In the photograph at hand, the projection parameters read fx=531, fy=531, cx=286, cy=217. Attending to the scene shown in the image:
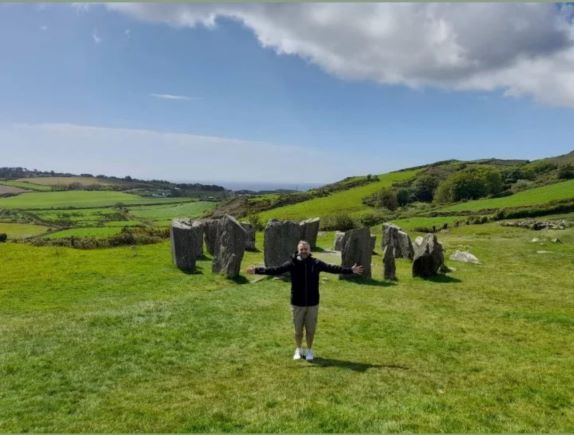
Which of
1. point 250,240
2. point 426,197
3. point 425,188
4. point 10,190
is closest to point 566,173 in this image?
point 426,197

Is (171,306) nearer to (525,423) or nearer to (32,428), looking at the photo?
(32,428)

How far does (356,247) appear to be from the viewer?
82.1ft

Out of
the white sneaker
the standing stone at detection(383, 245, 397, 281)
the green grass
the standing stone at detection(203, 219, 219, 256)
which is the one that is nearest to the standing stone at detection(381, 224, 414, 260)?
the standing stone at detection(383, 245, 397, 281)

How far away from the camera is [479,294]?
22828 millimetres

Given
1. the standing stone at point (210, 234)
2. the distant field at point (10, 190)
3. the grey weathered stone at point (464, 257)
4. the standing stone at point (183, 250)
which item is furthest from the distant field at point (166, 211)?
the grey weathered stone at point (464, 257)

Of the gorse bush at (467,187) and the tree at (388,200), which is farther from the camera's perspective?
the tree at (388,200)

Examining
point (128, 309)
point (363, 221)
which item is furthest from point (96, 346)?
point (363, 221)

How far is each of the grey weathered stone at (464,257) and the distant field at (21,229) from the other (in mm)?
60634

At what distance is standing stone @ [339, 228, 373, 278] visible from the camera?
981 inches

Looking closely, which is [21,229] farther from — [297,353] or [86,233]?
[297,353]

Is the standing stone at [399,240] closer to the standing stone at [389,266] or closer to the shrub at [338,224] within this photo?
the standing stone at [389,266]

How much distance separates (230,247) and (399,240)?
1264cm

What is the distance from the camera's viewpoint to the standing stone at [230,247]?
25.9 metres

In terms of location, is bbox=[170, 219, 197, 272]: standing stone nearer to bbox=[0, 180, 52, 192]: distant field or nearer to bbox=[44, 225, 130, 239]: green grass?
bbox=[44, 225, 130, 239]: green grass
